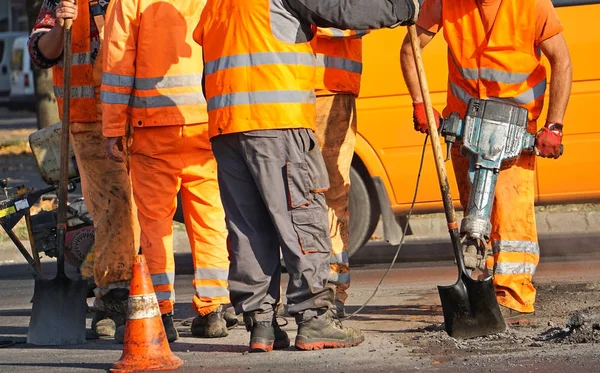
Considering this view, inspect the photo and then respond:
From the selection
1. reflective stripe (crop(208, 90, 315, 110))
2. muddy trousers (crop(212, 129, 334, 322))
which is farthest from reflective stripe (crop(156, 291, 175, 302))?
reflective stripe (crop(208, 90, 315, 110))

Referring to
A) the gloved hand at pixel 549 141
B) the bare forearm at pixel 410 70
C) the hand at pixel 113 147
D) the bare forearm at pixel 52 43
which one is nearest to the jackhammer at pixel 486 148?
the gloved hand at pixel 549 141

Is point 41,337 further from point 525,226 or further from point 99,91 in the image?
point 525,226

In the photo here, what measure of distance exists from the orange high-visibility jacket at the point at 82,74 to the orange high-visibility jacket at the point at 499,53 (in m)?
2.01

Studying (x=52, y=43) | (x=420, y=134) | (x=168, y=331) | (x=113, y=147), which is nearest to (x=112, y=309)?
(x=168, y=331)

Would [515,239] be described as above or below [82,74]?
below

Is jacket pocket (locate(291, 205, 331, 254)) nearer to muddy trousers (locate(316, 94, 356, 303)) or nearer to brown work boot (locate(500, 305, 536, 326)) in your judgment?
muddy trousers (locate(316, 94, 356, 303))

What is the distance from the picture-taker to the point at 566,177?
8945mm

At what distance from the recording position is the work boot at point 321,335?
5781 mm

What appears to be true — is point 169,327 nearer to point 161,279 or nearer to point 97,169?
point 161,279

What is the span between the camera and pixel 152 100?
6496 millimetres

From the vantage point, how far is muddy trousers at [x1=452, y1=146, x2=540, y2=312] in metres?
6.38

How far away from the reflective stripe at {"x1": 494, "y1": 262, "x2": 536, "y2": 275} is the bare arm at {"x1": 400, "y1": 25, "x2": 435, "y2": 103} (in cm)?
99

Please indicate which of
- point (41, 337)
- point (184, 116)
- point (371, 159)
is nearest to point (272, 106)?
point (184, 116)

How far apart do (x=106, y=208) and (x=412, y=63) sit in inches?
73.3
